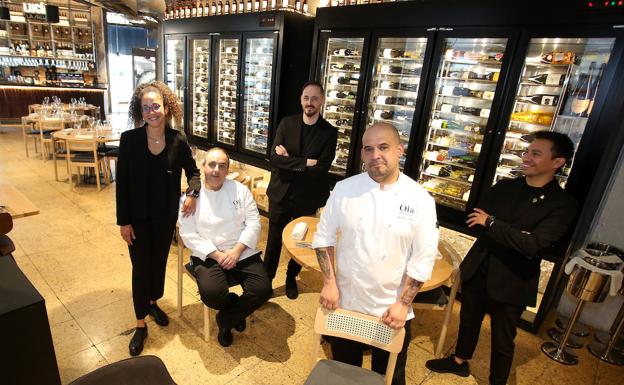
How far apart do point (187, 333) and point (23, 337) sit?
1.25 meters

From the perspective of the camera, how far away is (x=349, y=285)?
66.2 inches

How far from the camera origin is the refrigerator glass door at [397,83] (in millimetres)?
3945

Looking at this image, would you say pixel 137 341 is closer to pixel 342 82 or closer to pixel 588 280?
pixel 588 280

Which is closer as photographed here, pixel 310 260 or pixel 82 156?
pixel 310 260

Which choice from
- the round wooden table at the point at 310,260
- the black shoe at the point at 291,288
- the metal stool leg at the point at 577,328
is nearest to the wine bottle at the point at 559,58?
the round wooden table at the point at 310,260

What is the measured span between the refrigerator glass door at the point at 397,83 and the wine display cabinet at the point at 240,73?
1.04m

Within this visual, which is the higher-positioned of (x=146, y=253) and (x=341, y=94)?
(x=341, y=94)

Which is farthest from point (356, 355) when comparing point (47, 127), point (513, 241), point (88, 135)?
point (47, 127)

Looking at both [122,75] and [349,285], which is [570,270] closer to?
[349,285]

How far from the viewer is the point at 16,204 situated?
229 cm

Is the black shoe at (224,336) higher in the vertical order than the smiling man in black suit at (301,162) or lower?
lower

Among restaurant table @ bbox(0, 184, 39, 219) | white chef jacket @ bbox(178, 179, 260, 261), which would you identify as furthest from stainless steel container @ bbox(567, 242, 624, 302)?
restaurant table @ bbox(0, 184, 39, 219)

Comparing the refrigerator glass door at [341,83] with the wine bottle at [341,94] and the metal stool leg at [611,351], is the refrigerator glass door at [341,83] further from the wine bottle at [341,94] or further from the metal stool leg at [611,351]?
the metal stool leg at [611,351]

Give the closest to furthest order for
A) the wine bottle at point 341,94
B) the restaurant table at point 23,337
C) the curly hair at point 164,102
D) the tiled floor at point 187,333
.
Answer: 1. the restaurant table at point 23,337
2. the curly hair at point 164,102
3. the tiled floor at point 187,333
4. the wine bottle at point 341,94
